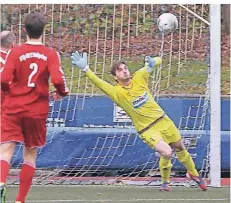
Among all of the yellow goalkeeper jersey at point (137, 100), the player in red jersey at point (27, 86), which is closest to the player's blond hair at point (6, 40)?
the player in red jersey at point (27, 86)

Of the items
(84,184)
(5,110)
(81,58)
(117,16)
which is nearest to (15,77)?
(5,110)

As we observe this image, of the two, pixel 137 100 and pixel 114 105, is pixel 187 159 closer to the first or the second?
pixel 137 100

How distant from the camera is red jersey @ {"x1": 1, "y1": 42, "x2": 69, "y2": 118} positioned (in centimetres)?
603

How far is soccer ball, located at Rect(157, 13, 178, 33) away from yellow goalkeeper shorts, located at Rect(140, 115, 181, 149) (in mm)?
1241

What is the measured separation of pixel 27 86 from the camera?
6.09 metres

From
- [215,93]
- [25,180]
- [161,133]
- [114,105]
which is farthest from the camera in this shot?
[114,105]

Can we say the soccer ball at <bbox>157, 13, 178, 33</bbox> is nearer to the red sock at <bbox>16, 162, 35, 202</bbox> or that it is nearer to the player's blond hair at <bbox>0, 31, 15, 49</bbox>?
the player's blond hair at <bbox>0, 31, 15, 49</bbox>

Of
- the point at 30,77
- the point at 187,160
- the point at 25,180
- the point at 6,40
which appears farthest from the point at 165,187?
the point at 30,77

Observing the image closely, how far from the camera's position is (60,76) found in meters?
6.02

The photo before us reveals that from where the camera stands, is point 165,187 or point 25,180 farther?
point 165,187

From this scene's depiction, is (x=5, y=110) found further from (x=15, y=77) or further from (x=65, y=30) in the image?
(x=65, y=30)

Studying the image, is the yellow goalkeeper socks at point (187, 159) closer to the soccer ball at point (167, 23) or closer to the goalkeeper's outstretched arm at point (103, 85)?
the goalkeeper's outstretched arm at point (103, 85)

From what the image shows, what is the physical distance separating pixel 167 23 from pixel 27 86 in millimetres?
3143

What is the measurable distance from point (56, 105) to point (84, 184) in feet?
3.47
